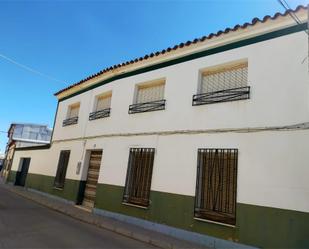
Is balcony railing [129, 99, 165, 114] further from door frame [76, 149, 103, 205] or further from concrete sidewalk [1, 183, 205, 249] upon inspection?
concrete sidewalk [1, 183, 205, 249]

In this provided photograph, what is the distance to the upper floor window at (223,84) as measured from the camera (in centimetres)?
699

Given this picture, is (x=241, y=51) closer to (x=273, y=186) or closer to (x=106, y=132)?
(x=273, y=186)

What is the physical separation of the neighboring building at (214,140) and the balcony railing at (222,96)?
27mm

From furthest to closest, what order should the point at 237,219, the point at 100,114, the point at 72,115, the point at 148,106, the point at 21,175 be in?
the point at 21,175, the point at 72,115, the point at 100,114, the point at 148,106, the point at 237,219

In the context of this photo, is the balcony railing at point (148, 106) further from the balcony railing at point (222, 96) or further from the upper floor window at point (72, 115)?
the upper floor window at point (72, 115)

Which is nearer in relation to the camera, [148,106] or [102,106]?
[148,106]

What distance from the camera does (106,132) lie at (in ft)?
34.3

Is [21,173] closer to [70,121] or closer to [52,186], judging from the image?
[52,186]

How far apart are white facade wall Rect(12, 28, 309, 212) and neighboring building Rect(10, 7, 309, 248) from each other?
2 cm

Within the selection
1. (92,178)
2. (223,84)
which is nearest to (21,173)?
(92,178)

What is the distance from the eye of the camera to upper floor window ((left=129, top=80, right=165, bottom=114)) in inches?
349

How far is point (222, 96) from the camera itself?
7230mm

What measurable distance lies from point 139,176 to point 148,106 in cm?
228

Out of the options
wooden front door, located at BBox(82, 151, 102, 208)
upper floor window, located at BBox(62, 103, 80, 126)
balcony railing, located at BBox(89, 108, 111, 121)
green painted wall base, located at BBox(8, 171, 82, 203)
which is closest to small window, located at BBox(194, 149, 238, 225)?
balcony railing, located at BBox(89, 108, 111, 121)
